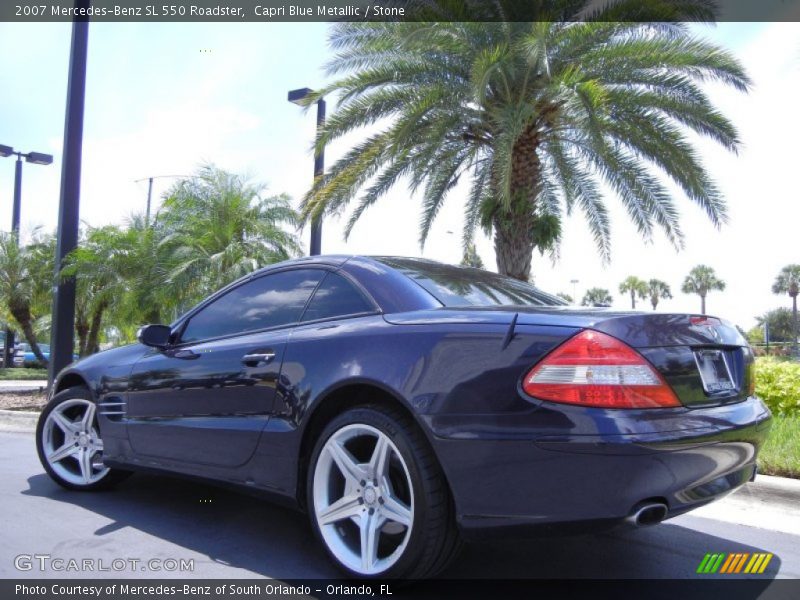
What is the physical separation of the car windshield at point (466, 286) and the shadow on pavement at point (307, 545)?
3.68 feet

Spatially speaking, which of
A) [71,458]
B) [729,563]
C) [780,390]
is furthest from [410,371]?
A: [780,390]

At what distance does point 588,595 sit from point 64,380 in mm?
3735

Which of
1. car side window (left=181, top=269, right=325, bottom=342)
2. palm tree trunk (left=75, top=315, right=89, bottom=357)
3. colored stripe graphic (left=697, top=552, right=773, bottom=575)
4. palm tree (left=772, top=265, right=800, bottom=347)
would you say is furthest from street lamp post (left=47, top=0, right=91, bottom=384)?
palm tree (left=772, top=265, right=800, bottom=347)

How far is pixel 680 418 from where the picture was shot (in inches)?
99.2

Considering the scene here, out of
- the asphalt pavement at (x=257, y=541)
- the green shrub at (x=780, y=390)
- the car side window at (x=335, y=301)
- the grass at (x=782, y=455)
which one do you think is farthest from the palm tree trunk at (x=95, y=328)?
the grass at (x=782, y=455)

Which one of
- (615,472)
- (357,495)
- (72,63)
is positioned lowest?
(357,495)

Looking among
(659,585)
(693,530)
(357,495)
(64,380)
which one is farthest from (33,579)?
(693,530)

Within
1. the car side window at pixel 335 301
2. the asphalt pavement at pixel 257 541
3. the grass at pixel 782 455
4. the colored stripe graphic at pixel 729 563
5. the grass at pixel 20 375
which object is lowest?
the grass at pixel 20 375

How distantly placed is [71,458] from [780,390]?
21.1 ft

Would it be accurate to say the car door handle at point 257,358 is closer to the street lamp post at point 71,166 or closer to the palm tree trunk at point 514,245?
the street lamp post at point 71,166

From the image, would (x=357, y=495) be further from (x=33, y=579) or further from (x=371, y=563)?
(x=33, y=579)

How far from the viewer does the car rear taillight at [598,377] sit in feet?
8.05

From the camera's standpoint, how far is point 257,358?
135 inches

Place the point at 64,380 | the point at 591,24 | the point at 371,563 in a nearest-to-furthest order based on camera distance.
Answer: the point at 371,563 → the point at 64,380 → the point at 591,24
